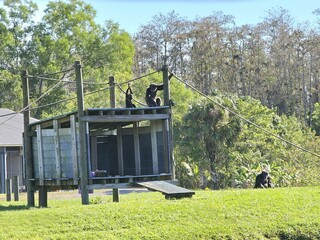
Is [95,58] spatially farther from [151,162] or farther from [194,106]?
[151,162]

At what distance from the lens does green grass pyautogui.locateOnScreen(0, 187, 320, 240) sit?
12672 mm

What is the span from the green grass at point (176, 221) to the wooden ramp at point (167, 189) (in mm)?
336

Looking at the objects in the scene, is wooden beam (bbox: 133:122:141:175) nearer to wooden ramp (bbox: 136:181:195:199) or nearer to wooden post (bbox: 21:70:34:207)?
wooden ramp (bbox: 136:181:195:199)

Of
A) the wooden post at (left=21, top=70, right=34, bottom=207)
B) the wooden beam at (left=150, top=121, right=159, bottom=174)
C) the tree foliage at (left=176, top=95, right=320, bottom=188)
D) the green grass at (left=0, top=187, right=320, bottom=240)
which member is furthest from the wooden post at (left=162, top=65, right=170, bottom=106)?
the tree foliage at (left=176, top=95, right=320, bottom=188)

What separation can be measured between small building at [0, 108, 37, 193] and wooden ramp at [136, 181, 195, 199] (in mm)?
16475

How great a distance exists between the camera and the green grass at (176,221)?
41.6ft

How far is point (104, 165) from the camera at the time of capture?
19531mm

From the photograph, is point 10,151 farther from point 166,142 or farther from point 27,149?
point 166,142

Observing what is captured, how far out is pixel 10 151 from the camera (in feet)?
108

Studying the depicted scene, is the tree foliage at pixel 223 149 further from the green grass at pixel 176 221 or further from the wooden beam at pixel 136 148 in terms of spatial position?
the green grass at pixel 176 221

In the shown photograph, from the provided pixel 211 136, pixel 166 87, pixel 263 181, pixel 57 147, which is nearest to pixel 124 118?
pixel 166 87

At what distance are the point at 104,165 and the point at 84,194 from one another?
340 centimetres

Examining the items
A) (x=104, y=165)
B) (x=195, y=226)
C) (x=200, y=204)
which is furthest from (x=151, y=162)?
(x=195, y=226)

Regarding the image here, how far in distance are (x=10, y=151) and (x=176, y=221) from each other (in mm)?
21004
